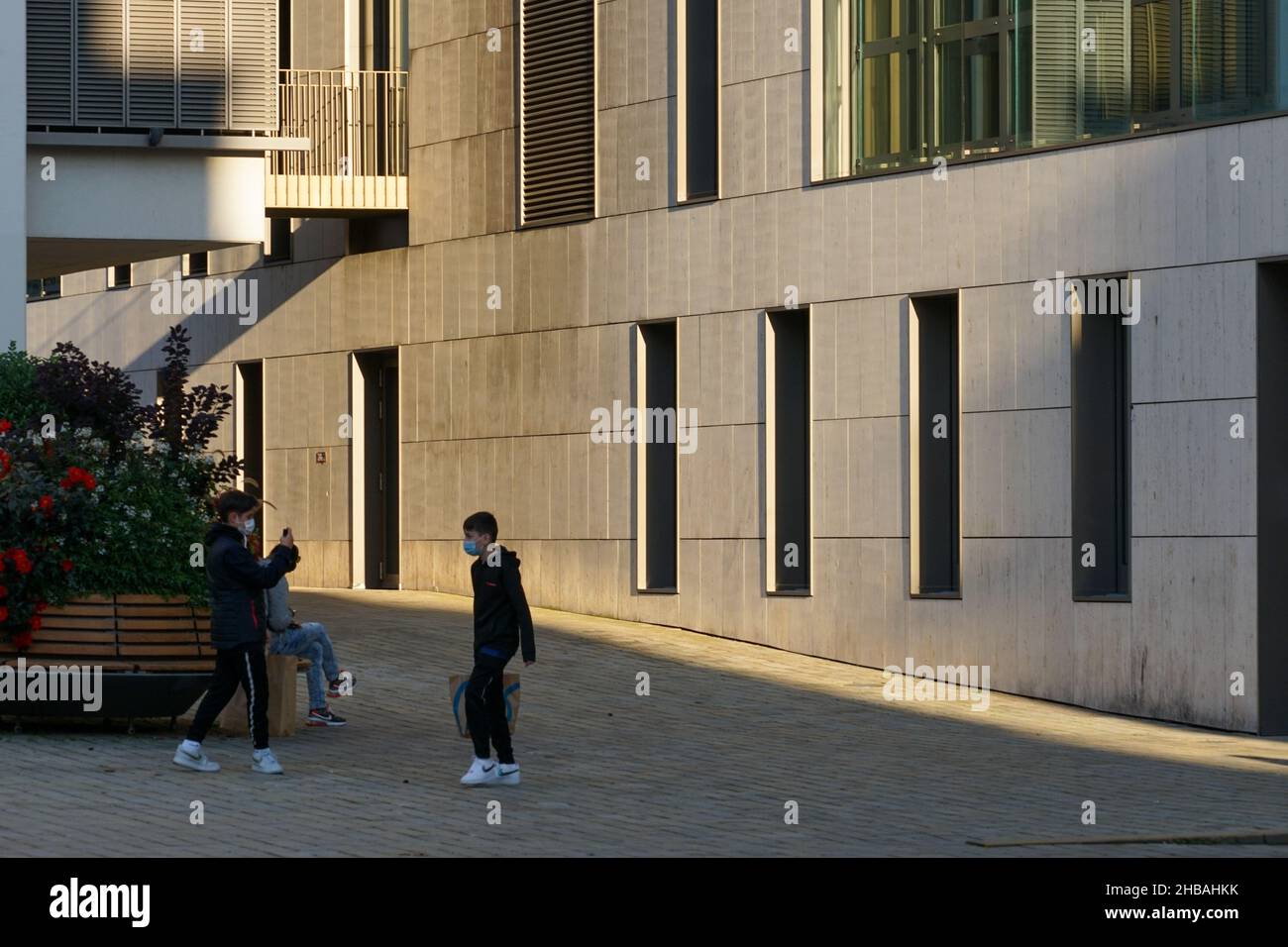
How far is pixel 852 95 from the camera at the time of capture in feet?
70.9

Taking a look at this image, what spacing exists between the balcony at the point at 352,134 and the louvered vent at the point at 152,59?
5.42 m

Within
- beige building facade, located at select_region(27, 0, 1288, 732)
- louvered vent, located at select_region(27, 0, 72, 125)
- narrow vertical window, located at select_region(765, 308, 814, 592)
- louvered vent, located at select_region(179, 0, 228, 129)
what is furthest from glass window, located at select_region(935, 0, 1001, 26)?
louvered vent, located at select_region(27, 0, 72, 125)

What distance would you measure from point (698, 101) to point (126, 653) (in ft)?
36.3

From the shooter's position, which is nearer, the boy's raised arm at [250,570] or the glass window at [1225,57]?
the boy's raised arm at [250,570]

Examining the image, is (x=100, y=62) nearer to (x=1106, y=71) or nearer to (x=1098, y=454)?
(x=1106, y=71)

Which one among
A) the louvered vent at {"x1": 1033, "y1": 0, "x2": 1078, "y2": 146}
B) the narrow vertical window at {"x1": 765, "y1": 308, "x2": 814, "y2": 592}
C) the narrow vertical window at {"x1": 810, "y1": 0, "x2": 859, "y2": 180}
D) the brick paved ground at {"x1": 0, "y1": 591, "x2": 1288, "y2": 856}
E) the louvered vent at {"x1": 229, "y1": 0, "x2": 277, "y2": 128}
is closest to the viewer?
the brick paved ground at {"x1": 0, "y1": 591, "x2": 1288, "y2": 856}

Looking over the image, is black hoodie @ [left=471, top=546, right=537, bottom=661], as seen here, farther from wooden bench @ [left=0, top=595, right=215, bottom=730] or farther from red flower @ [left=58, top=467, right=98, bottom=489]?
red flower @ [left=58, top=467, right=98, bottom=489]

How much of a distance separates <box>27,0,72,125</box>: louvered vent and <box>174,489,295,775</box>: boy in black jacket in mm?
8756

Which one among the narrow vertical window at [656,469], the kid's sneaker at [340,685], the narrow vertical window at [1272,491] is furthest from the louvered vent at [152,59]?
the narrow vertical window at [1272,491]

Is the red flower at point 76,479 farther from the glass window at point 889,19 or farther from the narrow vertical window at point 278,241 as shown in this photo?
the narrow vertical window at point 278,241

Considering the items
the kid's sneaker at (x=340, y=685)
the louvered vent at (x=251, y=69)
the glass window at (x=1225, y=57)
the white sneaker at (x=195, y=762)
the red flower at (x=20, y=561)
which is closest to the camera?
the white sneaker at (x=195, y=762)

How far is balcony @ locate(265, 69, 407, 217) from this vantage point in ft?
87.5

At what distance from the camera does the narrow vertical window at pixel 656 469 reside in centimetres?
2350
